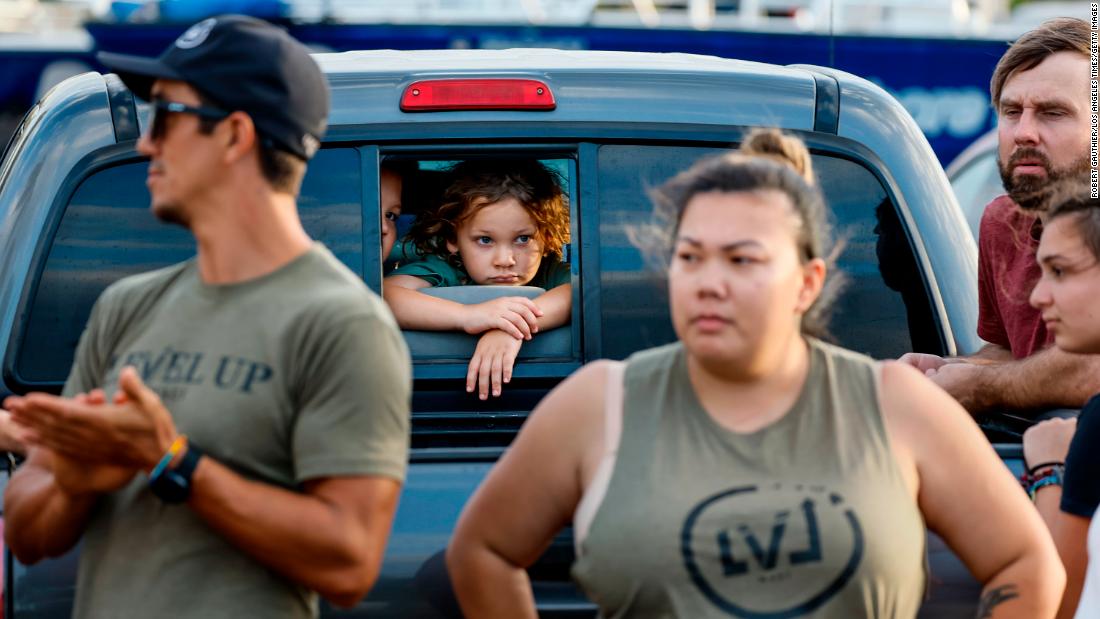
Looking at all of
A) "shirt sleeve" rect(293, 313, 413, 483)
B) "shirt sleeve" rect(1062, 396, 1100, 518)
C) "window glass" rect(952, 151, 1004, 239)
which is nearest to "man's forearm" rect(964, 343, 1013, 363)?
"shirt sleeve" rect(1062, 396, 1100, 518)

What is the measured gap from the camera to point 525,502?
8.56ft

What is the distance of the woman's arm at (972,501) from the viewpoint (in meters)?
2.55

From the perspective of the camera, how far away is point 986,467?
2570 millimetres

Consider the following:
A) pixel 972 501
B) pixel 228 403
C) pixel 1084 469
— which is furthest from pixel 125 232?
pixel 1084 469

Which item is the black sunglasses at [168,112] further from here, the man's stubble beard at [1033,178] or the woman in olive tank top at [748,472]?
the man's stubble beard at [1033,178]

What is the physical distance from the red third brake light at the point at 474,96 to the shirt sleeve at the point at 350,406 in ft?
4.21

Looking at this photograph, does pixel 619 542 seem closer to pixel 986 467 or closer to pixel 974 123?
pixel 986 467

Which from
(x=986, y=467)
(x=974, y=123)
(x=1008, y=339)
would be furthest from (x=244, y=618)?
(x=974, y=123)

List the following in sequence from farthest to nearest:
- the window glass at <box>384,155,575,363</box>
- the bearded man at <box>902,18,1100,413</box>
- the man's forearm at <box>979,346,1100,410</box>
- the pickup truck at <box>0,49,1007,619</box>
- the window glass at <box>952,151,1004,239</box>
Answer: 1. the window glass at <box>952,151,1004,239</box>
2. the bearded man at <box>902,18,1100,413</box>
3. the window glass at <box>384,155,575,363</box>
4. the pickup truck at <box>0,49,1007,619</box>
5. the man's forearm at <box>979,346,1100,410</box>

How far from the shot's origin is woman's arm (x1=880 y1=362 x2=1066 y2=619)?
2.55m

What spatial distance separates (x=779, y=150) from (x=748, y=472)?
644 mm

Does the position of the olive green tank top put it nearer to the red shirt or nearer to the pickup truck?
the pickup truck

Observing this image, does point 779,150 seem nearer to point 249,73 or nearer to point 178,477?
point 249,73

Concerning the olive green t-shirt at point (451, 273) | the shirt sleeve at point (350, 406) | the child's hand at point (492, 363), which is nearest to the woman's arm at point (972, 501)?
the shirt sleeve at point (350, 406)
